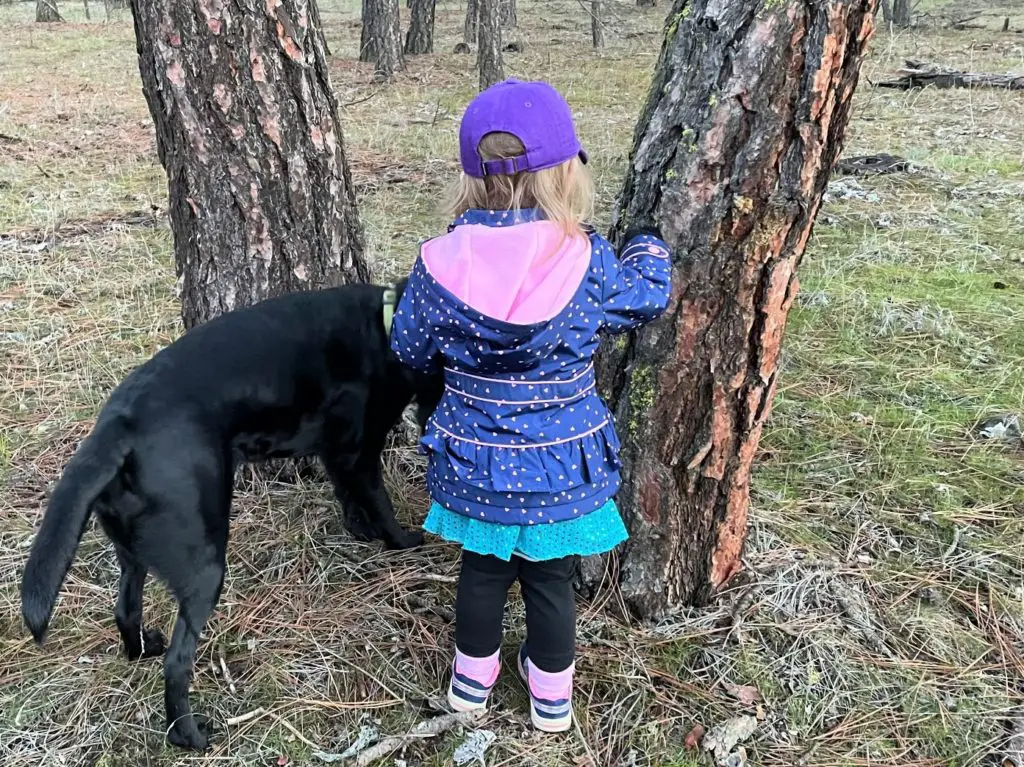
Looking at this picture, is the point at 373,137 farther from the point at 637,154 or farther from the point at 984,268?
the point at 637,154

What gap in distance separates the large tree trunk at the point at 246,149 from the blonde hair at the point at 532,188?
47.6 inches

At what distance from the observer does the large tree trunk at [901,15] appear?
19067mm

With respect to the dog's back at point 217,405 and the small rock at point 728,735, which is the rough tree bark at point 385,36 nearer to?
the dog's back at point 217,405

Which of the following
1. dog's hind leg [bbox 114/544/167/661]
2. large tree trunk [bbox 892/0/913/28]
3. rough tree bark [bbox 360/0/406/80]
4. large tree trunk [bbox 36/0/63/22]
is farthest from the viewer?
large tree trunk [bbox 36/0/63/22]

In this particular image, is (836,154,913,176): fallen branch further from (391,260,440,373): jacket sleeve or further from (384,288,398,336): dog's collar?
(391,260,440,373): jacket sleeve

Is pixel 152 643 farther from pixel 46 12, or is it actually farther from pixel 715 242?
pixel 46 12

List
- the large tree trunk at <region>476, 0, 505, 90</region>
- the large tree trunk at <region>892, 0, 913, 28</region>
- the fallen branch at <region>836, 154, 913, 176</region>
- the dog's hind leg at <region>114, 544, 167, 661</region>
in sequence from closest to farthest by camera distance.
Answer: the dog's hind leg at <region>114, 544, 167, 661</region>, the fallen branch at <region>836, 154, 913, 176</region>, the large tree trunk at <region>476, 0, 505, 90</region>, the large tree trunk at <region>892, 0, 913, 28</region>

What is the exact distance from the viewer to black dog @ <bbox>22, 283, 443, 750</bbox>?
209cm

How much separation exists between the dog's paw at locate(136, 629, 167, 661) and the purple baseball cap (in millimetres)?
1770

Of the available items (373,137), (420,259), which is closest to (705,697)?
(420,259)

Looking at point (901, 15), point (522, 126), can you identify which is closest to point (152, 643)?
point (522, 126)

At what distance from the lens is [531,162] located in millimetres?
1908

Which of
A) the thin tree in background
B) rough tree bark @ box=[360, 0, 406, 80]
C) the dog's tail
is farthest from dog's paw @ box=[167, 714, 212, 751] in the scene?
the thin tree in background

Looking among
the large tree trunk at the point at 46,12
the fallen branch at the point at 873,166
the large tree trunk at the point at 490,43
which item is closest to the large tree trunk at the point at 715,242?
the fallen branch at the point at 873,166
